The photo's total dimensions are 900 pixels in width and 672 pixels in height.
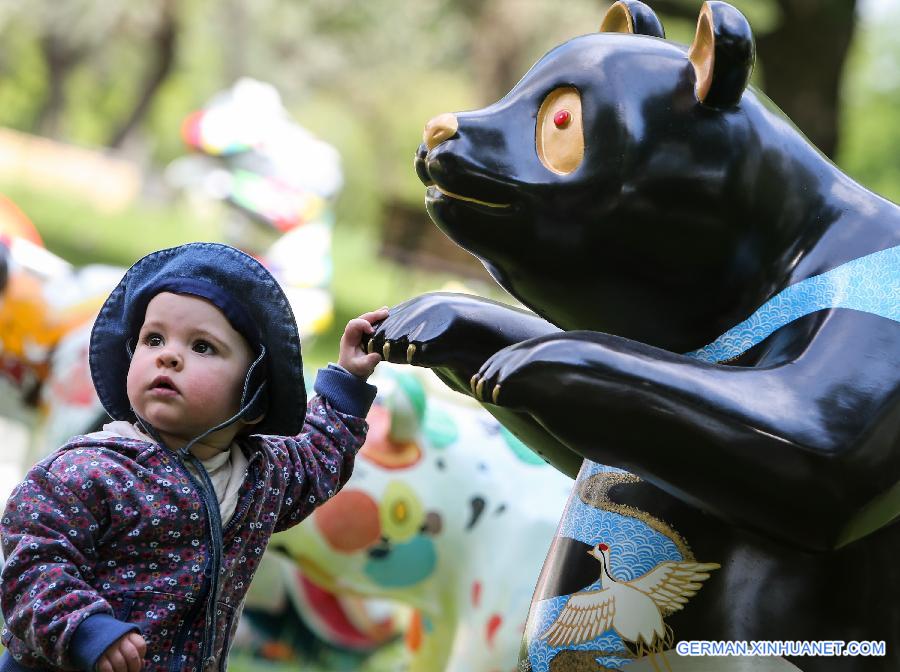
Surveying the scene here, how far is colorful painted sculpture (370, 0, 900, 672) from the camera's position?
1832mm

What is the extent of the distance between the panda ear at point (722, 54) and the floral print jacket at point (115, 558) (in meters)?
0.98

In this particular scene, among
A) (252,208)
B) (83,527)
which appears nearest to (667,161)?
(83,527)

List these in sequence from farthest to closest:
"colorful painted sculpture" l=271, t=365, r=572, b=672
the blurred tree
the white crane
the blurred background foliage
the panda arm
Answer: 1. the blurred tree
2. the blurred background foliage
3. "colorful painted sculpture" l=271, t=365, r=572, b=672
4. the white crane
5. the panda arm

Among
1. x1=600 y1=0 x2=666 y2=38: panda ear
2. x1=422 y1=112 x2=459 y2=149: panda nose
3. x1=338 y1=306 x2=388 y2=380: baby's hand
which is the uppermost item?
x1=600 y1=0 x2=666 y2=38: panda ear

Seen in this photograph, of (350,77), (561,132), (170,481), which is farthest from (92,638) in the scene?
(350,77)

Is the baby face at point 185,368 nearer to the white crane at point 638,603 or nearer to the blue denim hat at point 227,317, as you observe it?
the blue denim hat at point 227,317

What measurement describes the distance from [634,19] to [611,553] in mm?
940

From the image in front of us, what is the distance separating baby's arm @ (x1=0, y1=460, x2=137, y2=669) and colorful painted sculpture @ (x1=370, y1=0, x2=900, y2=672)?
63 centimetres

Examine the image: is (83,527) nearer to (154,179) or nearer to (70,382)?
(70,382)

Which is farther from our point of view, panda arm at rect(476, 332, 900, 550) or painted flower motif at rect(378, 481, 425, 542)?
painted flower motif at rect(378, 481, 425, 542)

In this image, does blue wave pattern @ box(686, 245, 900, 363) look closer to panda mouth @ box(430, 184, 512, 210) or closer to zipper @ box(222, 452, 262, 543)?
panda mouth @ box(430, 184, 512, 210)

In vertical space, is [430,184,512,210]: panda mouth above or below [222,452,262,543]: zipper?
above

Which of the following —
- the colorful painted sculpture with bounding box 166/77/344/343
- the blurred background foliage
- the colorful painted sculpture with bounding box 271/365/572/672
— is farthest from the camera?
the blurred background foliage

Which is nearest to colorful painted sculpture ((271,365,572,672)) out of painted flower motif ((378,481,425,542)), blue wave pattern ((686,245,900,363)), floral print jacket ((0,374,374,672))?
painted flower motif ((378,481,425,542))
